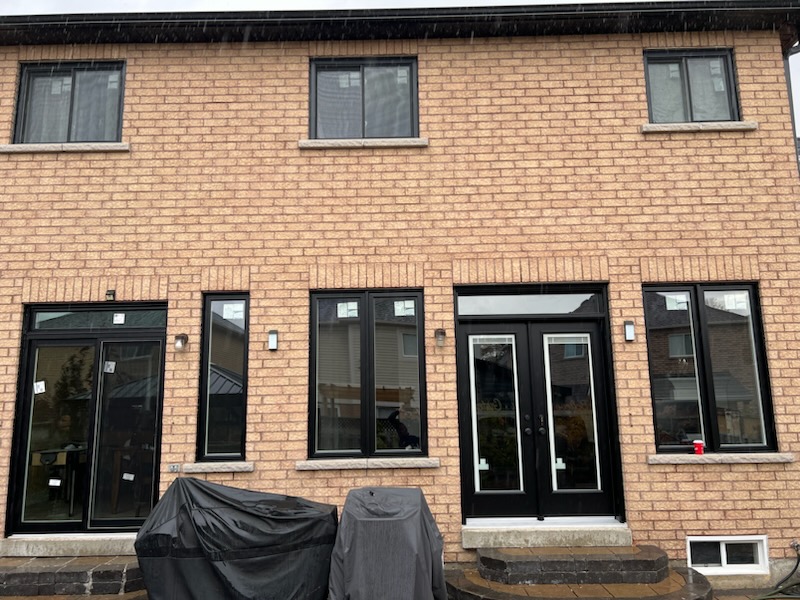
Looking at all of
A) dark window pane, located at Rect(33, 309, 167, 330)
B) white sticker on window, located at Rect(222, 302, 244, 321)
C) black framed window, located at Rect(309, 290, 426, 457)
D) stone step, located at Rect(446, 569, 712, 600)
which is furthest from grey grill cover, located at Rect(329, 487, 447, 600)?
dark window pane, located at Rect(33, 309, 167, 330)

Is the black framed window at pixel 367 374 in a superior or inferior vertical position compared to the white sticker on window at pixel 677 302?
inferior

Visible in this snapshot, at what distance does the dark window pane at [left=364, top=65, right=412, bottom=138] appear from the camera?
276 inches

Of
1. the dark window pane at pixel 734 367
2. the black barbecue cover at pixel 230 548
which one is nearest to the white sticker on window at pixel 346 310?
the black barbecue cover at pixel 230 548

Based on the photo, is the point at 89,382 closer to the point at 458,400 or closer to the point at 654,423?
the point at 458,400

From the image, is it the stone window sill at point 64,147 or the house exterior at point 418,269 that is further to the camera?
the stone window sill at point 64,147

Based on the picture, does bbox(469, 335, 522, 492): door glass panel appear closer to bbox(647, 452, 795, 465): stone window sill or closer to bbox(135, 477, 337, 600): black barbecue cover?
bbox(647, 452, 795, 465): stone window sill

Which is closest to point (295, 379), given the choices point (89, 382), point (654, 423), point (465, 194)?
point (89, 382)

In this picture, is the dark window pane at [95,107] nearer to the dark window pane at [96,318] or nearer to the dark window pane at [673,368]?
the dark window pane at [96,318]

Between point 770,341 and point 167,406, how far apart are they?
641 centimetres

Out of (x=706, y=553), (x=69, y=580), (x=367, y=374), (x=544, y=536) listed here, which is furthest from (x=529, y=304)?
(x=69, y=580)

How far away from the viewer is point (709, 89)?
6.98 metres

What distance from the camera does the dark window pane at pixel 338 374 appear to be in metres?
6.47

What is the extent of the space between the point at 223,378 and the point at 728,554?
555 cm

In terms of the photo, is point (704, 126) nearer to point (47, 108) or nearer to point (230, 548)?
point (230, 548)
